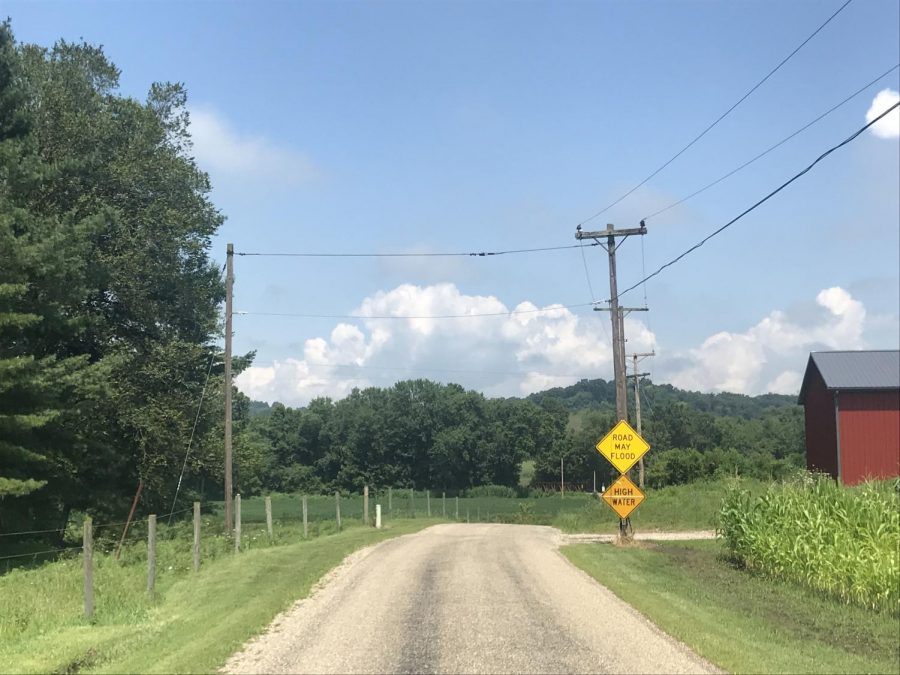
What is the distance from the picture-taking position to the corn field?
12.8 meters

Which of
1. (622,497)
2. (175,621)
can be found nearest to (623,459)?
(622,497)

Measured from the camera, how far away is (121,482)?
32.2 metres

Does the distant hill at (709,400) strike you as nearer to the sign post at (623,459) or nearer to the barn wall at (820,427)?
the barn wall at (820,427)

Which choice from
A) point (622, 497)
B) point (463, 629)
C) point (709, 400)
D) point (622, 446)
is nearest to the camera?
point (463, 629)

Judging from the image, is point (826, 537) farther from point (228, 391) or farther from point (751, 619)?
point (228, 391)

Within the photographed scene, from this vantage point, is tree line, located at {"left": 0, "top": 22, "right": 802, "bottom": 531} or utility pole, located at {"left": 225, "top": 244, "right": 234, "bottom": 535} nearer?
tree line, located at {"left": 0, "top": 22, "right": 802, "bottom": 531}

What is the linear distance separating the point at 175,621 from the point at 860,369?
31897 millimetres

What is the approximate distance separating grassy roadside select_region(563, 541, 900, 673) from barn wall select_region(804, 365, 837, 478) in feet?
67.6

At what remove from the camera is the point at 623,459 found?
21.6 metres

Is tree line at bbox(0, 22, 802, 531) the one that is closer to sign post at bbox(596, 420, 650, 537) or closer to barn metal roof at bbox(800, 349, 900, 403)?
barn metal roof at bbox(800, 349, 900, 403)

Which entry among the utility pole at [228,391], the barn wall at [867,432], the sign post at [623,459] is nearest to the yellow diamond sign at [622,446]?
the sign post at [623,459]

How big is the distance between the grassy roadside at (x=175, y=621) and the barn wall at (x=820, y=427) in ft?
81.7

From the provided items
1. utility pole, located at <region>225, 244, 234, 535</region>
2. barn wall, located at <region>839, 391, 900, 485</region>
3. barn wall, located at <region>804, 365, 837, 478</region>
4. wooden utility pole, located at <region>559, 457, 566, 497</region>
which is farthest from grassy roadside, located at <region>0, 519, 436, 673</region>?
wooden utility pole, located at <region>559, 457, 566, 497</region>

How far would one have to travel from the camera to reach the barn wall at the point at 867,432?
33.8 metres
